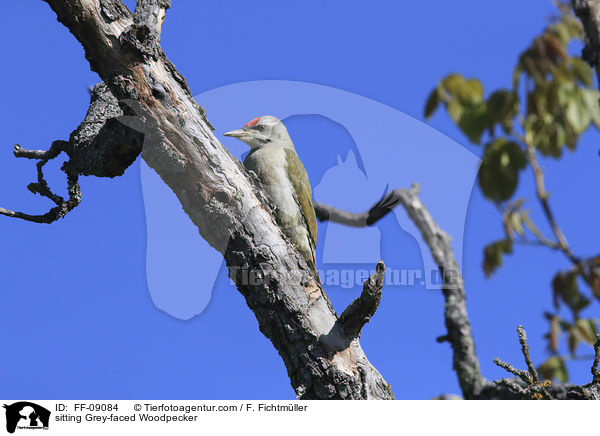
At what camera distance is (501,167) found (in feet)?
6.49

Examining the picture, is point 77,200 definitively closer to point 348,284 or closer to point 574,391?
point 348,284

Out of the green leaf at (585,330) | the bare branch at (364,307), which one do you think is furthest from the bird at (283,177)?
the green leaf at (585,330)

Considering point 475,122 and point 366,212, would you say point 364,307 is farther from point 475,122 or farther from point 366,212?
point 366,212

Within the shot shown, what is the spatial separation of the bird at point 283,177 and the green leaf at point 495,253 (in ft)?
6.72

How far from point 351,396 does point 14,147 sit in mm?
3091

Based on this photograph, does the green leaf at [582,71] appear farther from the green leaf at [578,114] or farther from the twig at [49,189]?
the twig at [49,189]

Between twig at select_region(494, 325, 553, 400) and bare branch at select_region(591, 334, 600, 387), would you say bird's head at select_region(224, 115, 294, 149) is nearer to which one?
twig at select_region(494, 325, 553, 400)

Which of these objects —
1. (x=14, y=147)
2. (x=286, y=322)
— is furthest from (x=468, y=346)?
(x=14, y=147)

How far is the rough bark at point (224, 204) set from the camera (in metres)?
3.31

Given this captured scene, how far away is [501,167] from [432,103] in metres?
0.51

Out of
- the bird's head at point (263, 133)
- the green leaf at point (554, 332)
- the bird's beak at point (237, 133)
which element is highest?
the bird's head at point (263, 133)

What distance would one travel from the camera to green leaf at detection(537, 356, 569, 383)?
7.64 ft

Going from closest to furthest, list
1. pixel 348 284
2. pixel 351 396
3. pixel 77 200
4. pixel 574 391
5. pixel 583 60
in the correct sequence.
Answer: pixel 583 60
pixel 351 396
pixel 574 391
pixel 77 200
pixel 348 284
